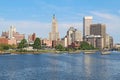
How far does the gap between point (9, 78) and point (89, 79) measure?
17.6 meters

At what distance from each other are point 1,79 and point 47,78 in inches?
401

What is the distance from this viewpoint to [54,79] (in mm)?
72875

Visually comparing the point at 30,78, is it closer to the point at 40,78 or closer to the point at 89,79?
the point at 40,78

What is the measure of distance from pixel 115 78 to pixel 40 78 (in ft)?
55.2

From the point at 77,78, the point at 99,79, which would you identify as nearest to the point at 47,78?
the point at 77,78

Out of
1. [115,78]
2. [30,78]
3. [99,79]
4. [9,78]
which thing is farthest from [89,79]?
[9,78]

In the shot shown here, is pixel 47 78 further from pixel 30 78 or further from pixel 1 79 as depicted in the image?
pixel 1 79

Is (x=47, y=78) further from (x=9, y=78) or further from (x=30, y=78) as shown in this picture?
(x=9, y=78)

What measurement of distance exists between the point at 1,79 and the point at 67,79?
1423 centimetres

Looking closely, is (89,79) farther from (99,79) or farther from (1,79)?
(1,79)

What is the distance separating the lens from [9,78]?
73438mm

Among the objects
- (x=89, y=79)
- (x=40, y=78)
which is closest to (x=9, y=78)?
(x=40, y=78)

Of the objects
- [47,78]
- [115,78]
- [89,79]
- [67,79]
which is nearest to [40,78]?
[47,78]

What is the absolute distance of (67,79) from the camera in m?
72.3
